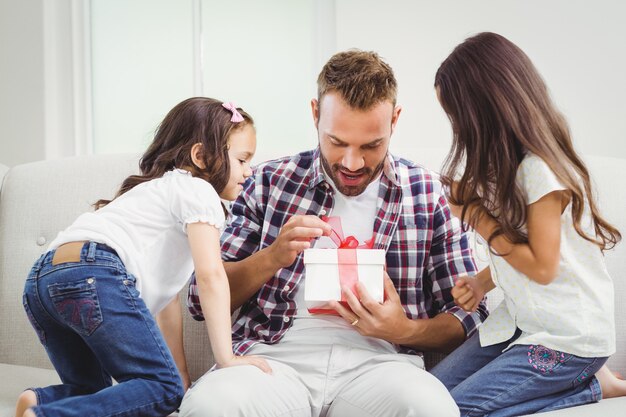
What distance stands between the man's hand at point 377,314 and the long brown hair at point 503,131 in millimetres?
245

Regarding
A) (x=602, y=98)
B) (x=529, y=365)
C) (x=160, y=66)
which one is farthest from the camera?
(x=160, y=66)

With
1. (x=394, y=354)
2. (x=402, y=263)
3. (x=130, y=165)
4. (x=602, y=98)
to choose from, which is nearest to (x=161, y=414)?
(x=394, y=354)

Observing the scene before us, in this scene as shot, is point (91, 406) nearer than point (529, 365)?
Yes

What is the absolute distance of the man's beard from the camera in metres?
1.68

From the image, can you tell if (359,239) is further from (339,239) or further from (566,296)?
(566,296)

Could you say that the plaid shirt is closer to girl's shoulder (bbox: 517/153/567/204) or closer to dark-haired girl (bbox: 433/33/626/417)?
dark-haired girl (bbox: 433/33/626/417)

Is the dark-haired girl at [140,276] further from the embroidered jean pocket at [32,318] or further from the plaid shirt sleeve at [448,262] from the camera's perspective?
the plaid shirt sleeve at [448,262]

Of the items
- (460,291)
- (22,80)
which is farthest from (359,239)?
(22,80)

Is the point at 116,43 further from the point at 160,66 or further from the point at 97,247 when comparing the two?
the point at 97,247

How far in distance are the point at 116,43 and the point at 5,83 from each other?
0.59 metres

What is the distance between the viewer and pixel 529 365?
1.41m

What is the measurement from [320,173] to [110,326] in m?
0.64

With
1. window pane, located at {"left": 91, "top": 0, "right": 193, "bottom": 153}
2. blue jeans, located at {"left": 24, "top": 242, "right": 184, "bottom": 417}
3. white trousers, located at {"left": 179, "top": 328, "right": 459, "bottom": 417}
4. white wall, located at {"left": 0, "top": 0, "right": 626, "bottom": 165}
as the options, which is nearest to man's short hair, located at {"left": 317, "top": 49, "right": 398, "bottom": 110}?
white trousers, located at {"left": 179, "top": 328, "right": 459, "bottom": 417}

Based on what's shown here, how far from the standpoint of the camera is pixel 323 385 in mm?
1500
